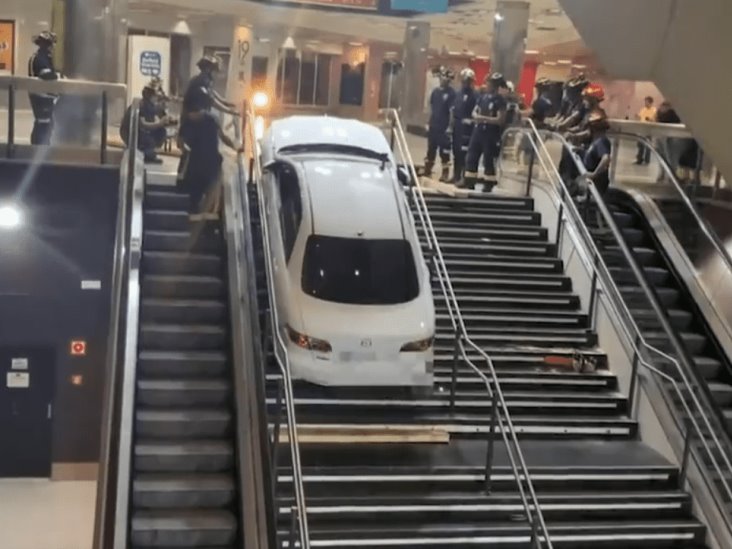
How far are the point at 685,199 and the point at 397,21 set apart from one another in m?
17.2

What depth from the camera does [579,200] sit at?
12500 mm

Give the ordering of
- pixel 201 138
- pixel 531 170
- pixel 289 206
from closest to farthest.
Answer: pixel 289 206 < pixel 201 138 < pixel 531 170

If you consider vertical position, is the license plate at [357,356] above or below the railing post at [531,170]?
below

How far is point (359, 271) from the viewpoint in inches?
396

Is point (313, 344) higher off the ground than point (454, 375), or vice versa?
point (313, 344)

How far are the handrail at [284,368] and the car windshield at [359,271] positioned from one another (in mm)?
421

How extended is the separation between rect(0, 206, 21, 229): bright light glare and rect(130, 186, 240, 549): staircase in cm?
184

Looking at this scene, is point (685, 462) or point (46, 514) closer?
point (685, 462)

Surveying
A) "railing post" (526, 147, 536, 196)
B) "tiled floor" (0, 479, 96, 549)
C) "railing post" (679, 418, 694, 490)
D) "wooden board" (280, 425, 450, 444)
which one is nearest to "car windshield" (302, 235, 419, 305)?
"wooden board" (280, 425, 450, 444)

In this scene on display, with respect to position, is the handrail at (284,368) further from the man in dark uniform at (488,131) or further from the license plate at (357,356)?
the man in dark uniform at (488,131)

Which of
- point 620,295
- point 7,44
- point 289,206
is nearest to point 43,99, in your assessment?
point 289,206

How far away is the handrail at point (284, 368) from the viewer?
7129 millimetres

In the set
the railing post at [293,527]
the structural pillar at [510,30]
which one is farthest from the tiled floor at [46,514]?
the structural pillar at [510,30]

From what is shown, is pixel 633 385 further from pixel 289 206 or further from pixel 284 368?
pixel 284 368
